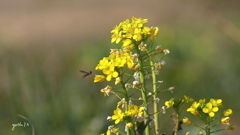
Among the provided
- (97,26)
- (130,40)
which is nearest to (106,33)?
(97,26)

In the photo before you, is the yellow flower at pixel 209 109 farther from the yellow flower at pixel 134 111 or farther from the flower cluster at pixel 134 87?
the yellow flower at pixel 134 111

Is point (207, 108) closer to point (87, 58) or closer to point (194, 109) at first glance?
point (194, 109)

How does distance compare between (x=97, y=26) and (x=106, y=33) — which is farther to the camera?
(x=97, y=26)

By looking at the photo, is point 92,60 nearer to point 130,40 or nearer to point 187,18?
point 187,18

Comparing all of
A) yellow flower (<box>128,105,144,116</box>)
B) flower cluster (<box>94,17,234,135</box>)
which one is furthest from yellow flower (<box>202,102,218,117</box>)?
yellow flower (<box>128,105,144,116</box>)

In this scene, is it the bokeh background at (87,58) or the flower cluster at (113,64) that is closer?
the flower cluster at (113,64)

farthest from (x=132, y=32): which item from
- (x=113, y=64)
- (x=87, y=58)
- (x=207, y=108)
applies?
(x=87, y=58)

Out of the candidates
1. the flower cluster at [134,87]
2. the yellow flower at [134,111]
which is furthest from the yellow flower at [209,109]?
the yellow flower at [134,111]

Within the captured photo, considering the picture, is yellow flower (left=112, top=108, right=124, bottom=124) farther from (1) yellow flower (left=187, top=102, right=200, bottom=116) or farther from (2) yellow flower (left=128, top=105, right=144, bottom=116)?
(1) yellow flower (left=187, top=102, right=200, bottom=116)
